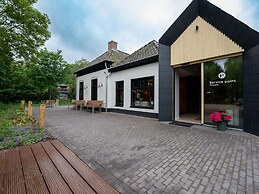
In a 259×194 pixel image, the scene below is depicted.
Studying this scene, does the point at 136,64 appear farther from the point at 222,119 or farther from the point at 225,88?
the point at 222,119

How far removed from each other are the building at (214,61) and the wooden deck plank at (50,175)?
17.5 feet

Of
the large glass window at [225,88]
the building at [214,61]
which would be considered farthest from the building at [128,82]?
the large glass window at [225,88]

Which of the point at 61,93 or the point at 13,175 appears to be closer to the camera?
the point at 13,175

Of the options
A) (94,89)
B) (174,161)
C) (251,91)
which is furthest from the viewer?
(94,89)

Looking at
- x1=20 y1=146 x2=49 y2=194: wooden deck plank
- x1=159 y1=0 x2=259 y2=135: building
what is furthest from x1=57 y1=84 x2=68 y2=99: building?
x1=20 y1=146 x2=49 y2=194: wooden deck plank

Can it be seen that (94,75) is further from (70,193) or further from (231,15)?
(70,193)

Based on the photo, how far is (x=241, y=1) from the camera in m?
6.46

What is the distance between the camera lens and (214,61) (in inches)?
216

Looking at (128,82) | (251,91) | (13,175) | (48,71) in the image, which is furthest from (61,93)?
(251,91)

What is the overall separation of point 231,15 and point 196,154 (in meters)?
5.22

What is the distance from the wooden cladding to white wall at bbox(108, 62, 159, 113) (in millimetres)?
1513

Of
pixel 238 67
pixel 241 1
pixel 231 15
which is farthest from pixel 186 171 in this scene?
pixel 241 1

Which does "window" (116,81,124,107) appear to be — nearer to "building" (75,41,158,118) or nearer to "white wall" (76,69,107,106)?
"building" (75,41,158,118)

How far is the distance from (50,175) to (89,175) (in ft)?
1.99
